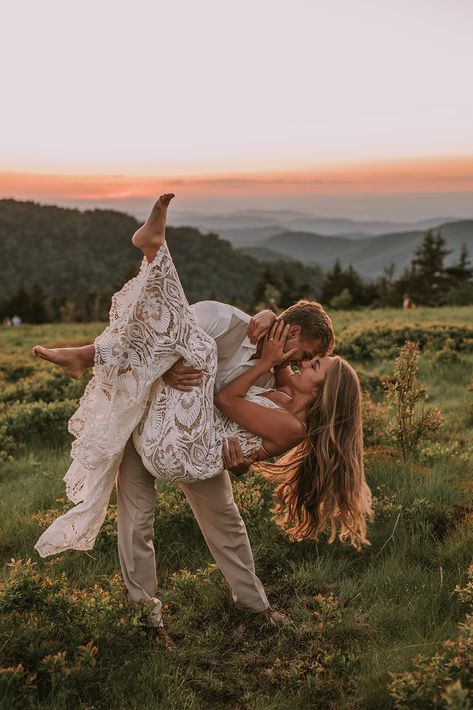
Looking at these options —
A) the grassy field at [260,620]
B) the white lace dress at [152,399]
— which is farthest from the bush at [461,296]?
the white lace dress at [152,399]

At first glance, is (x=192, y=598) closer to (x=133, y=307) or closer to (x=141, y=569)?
(x=141, y=569)

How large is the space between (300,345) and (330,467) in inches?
37.4

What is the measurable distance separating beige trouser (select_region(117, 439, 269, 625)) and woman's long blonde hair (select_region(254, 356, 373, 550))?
1.98 feet

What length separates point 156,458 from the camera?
12.1ft

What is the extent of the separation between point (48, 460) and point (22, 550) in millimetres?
2460

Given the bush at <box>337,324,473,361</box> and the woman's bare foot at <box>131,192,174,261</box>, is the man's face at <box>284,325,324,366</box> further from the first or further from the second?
the bush at <box>337,324,473,361</box>

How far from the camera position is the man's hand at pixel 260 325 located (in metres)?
3.73

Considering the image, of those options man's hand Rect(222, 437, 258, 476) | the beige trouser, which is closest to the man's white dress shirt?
man's hand Rect(222, 437, 258, 476)

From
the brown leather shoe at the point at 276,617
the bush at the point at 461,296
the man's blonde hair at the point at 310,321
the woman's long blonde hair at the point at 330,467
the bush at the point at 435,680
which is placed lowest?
the bush at the point at 461,296

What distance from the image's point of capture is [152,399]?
3.80 metres

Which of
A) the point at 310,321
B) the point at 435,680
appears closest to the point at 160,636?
the point at 435,680

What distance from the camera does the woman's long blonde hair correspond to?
161 inches

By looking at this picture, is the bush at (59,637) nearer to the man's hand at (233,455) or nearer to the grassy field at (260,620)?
the grassy field at (260,620)

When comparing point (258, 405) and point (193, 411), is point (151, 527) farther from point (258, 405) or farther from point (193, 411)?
point (258, 405)
